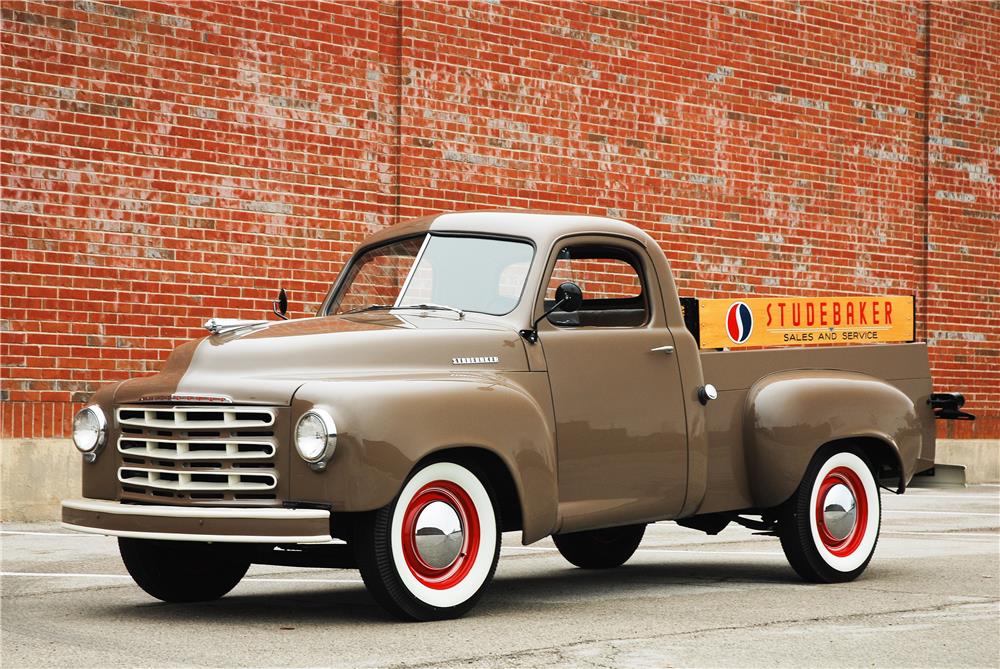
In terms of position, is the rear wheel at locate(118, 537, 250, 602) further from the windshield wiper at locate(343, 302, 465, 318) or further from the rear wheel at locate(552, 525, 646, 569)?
the rear wheel at locate(552, 525, 646, 569)

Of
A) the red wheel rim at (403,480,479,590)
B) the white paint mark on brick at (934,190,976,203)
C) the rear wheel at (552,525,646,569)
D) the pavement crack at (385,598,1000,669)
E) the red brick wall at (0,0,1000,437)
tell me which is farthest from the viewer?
the white paint mark on brick at (934,190,976,203)

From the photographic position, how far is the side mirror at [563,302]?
24.9ft

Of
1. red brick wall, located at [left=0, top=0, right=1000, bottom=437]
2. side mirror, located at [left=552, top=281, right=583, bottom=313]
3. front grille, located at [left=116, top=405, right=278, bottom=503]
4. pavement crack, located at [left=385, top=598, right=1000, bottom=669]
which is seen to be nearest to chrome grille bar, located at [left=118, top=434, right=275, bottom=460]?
front grille, located at [left=116, top=405, right=278, bottom=503]

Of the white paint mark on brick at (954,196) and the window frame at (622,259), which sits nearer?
the window frame at (622,259)

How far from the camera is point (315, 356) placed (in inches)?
276

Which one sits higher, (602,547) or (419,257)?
(419,257)

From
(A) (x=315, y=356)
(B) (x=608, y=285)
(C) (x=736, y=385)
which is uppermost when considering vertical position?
(B) (x=608, y=285)

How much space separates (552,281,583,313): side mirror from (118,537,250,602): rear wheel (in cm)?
212

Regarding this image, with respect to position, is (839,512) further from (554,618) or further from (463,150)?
(463,150)

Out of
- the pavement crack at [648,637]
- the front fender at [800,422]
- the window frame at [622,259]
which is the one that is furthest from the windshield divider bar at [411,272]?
the pavement crack at [648,637]

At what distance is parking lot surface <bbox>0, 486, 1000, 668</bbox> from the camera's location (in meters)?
6.08

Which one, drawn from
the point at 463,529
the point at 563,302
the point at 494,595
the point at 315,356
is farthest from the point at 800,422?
the point at 315,356

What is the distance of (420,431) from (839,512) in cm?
336

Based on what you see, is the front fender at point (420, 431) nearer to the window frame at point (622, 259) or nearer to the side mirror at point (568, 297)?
the side mirror at point (568, 297)
